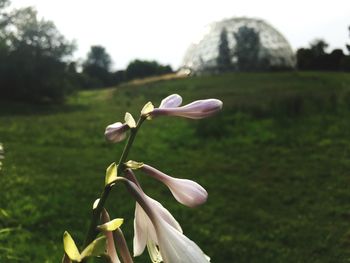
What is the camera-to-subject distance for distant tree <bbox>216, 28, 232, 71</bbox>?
75.4ft

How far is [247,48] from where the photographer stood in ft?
77.2

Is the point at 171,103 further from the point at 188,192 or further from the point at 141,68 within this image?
the point at 141,68

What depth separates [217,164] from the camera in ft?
25.2

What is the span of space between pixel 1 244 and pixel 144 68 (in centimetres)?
3137

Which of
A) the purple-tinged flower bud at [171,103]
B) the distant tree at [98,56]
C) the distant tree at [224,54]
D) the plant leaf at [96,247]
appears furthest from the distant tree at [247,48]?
the distant tree at [98,56]

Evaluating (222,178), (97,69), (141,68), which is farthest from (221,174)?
(97,69)

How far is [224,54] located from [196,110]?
22610mm

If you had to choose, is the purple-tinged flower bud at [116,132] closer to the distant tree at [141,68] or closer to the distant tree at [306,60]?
the distant tree at [306,60]

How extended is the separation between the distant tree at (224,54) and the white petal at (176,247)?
72.2 feet

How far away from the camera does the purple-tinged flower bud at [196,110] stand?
Result: 1093 mm

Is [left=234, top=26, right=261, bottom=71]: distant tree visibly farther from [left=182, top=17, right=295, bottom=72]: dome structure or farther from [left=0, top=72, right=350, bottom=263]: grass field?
[left=0, top=72, right=350, bottom=263]: grass field

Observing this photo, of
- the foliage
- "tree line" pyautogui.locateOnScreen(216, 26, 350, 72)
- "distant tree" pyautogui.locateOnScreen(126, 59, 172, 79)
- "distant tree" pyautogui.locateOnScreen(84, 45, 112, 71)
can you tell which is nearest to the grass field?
the foliage

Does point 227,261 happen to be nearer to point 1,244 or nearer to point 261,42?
point 1,244

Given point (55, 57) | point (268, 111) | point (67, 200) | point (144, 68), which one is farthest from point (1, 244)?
point (144, 68)
